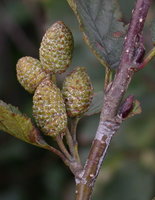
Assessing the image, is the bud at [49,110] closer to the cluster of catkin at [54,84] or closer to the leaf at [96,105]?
the cluster of catkin at [54,84]

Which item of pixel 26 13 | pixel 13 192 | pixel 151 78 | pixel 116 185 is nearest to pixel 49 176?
pixel 13 192

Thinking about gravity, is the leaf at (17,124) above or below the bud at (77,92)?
above

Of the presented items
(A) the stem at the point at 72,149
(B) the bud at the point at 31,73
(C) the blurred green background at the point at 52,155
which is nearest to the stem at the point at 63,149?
(A) the stem at the point at 72,149

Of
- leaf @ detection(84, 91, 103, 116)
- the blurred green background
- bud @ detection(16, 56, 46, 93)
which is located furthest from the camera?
the blurred green background

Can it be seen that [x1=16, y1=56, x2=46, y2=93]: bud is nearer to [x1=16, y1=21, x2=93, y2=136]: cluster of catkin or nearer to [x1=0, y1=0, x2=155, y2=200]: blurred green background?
[x1=16, y1=21, x2=93, y2=136]: cluster of catkin

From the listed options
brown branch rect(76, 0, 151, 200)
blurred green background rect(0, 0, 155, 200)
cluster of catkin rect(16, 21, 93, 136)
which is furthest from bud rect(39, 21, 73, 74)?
blurred green background rect(0, 0, 155, 200)

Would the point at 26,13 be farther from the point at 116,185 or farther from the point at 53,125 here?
Result: the point at 53,125
